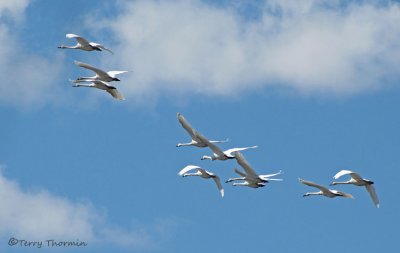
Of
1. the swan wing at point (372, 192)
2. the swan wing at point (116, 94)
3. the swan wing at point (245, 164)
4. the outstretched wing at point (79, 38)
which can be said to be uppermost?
the outstretched wing at point (79, 38)

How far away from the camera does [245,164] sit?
10338cm

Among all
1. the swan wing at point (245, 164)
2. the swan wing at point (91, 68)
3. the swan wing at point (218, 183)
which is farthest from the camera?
the swan wing at point (218, 183)

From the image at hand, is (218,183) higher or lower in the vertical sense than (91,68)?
lower

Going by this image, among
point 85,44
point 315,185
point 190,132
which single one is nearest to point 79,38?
point 85,44

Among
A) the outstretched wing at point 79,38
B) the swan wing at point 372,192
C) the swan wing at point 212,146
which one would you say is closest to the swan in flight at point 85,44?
the outstretched wing at point 79,38

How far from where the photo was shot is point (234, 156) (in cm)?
10256

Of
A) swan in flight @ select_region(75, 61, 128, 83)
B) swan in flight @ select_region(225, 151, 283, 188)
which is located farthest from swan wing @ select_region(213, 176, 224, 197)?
swan in flight @ select_region(75, 61, 128, 83)

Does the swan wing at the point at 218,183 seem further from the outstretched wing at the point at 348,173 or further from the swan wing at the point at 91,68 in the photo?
the swan wing at the point at 91,68

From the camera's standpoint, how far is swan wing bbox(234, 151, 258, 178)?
102525 millimetres

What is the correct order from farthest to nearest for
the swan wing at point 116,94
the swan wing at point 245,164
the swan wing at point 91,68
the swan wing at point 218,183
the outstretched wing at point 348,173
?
1. the swan wing at point 218,183
2. the swan wing at point 245,164
3. the swan wing at point 116,94
4. the outstretched wing at point 348,173
5. the swan wing at point 91,68

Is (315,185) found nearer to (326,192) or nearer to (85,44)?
(326,192)

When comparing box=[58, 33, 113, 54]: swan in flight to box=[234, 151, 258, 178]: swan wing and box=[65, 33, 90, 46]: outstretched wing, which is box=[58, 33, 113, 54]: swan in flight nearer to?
box=[65, 33, 90, 46]: outstretched wing

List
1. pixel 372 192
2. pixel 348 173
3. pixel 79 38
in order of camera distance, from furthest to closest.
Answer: pixel 372 192, pixel 348 173, pixel 79 38

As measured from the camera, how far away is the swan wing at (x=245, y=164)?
103 m
